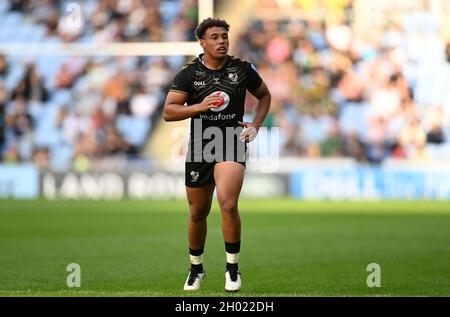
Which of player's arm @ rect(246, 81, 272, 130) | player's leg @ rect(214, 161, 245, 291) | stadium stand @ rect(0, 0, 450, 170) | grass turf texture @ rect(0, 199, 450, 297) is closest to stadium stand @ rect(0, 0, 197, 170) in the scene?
stadium stand @ rect(0, 0, 450, 170)

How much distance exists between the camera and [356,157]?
25.2m

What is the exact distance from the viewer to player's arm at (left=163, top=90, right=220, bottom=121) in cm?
823

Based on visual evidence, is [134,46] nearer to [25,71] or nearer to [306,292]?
[25,71]

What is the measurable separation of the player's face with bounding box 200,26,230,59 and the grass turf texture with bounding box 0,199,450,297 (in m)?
1.90

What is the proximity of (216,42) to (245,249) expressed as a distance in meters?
4.74

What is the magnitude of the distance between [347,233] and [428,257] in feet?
11.4

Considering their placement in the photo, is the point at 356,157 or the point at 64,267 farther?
the point at 356,157

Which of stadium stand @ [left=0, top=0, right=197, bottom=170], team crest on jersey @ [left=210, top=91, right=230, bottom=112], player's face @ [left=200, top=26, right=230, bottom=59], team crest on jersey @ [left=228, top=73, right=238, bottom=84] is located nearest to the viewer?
player's face @ [left=200, top=26, right=230, bottom=59]

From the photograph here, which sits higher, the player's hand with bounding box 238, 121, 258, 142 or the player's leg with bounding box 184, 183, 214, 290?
the player's hand with bounding box 238, 121, 258, 142

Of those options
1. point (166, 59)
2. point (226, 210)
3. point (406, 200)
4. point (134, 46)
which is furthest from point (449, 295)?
point (166, 59)

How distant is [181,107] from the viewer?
838cm

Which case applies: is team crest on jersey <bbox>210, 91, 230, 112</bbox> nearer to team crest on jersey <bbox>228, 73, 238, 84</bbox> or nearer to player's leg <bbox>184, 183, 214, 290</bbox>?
team crest on jersey <bbox>228, 73, 238, 84</bbox>

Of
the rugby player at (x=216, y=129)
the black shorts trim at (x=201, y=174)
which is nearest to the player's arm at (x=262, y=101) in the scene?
the rugby player at (x=216, y=129)

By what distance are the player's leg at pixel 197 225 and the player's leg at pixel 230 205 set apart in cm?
24
